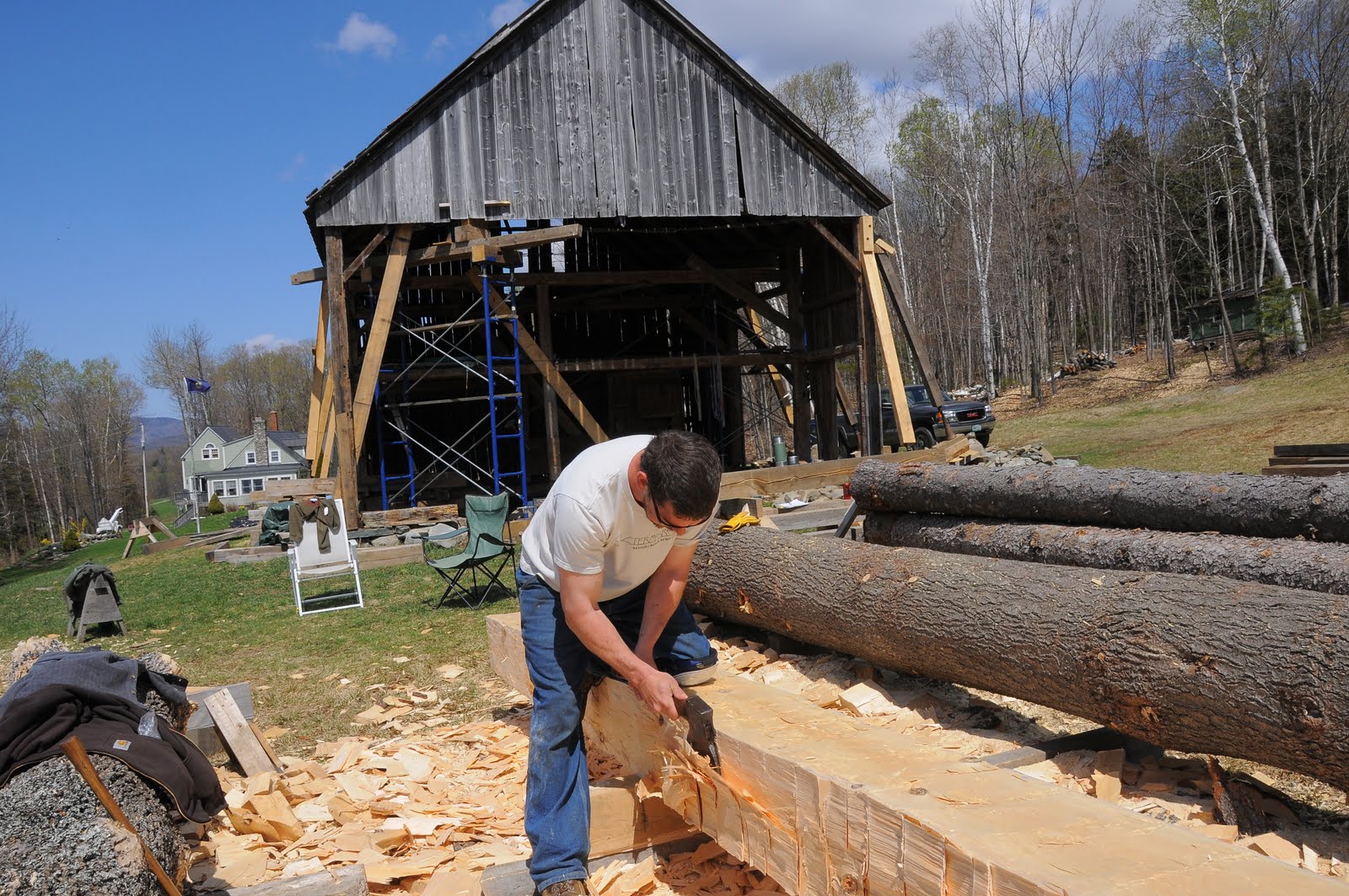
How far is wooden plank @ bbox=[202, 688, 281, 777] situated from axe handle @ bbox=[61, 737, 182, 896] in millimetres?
2135

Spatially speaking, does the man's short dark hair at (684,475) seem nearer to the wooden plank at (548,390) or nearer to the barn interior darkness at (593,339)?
→ the barn interior darkness at (593,339)

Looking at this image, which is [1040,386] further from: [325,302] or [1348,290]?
[325,302]

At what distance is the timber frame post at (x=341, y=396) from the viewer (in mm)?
13172

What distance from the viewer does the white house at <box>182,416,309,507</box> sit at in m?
60.7

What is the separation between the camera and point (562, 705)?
10.5 feet

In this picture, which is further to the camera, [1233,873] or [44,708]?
[44,708]

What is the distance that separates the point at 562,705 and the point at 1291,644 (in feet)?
7.99

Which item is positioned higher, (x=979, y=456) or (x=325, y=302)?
(x=325, y=302)

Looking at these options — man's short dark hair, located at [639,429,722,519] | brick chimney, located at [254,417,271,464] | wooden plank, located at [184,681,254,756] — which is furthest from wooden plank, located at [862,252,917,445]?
brick chimney, located at [254,417,271,464]

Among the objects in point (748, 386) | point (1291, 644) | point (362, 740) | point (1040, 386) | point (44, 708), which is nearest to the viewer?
point (44, 708)

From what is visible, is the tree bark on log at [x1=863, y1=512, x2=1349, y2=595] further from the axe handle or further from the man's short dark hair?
the axe handle

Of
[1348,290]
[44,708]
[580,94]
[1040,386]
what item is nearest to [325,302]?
[580,94]

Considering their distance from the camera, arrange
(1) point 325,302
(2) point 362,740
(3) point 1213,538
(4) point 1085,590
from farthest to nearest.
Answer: (1) point 325,302 < (2) point 362,740 < (3) point 1213,538 < (4) point 1085,590

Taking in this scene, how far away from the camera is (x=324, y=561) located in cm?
1012
